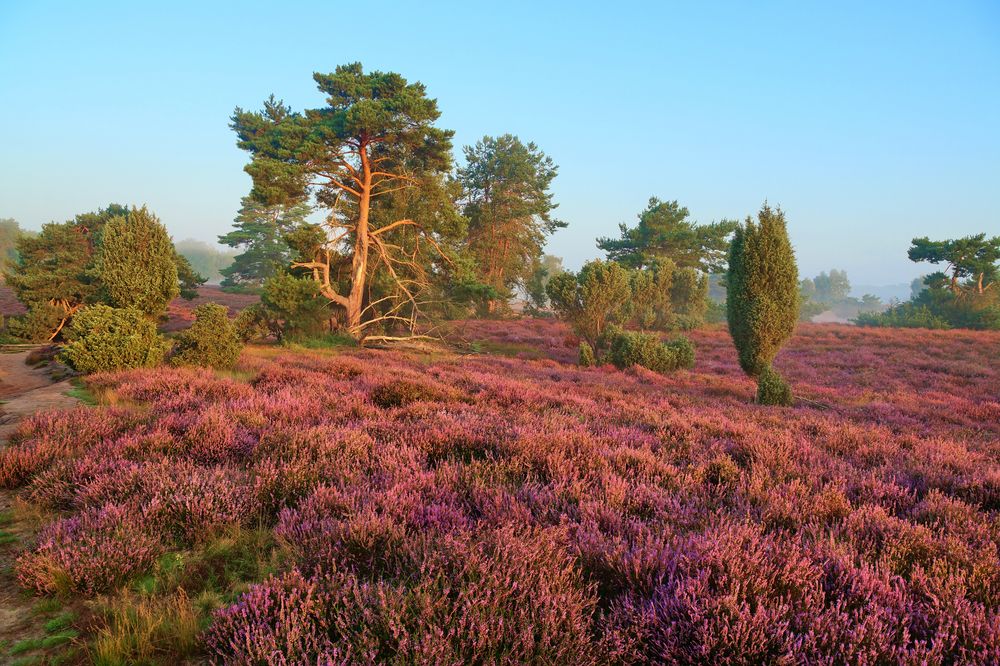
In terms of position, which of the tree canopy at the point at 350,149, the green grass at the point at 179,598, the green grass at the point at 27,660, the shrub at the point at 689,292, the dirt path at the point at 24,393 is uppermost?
the tree canopy at the point at 350,149

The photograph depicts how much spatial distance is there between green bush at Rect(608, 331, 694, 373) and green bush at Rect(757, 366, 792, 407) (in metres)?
5.89

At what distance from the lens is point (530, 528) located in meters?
2.80

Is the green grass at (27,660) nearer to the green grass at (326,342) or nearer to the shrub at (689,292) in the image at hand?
the green grass at (326,342)

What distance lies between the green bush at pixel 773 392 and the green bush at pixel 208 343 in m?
14.8

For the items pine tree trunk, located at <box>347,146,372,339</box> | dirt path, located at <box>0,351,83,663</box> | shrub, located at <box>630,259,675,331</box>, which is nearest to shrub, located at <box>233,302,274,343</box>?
pine tree trunk, located at <box>347,146,372,339</box>

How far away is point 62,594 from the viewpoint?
2.41 m

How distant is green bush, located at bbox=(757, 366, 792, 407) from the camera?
11.9 m

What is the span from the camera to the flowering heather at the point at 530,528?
1.96m

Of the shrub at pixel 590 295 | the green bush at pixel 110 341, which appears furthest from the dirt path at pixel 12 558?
the shrub at pixel 590 295

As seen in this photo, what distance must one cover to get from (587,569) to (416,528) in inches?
45.9

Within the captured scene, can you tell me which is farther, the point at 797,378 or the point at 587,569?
the point at 797,378

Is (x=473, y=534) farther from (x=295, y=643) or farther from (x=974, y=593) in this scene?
(x=974, y=593)

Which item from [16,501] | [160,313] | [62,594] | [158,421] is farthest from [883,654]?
[160,313]

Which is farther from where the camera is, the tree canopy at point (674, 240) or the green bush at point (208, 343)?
the tree canopy at point (674, 240)
